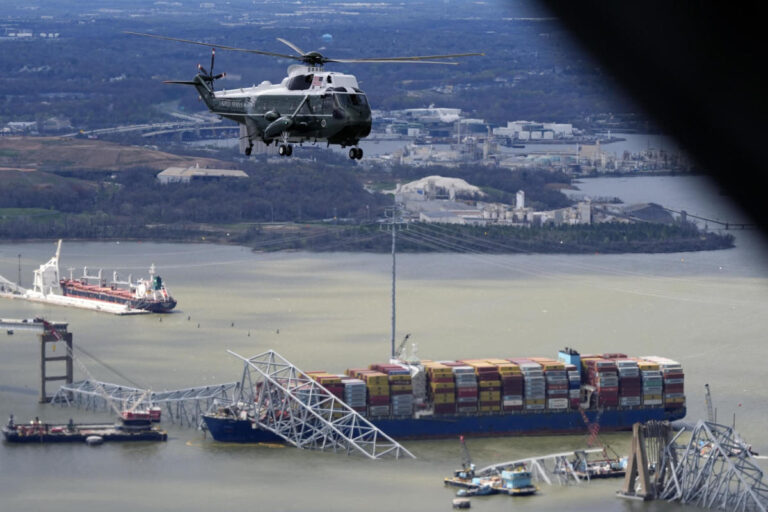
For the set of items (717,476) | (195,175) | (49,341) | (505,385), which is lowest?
(717,476)

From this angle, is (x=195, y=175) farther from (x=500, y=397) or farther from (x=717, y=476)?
(x=717, y=476)

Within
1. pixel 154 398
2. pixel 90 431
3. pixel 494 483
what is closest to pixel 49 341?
pixel 154 398

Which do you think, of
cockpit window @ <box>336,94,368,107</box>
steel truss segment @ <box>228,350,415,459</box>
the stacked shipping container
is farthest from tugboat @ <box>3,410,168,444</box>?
cockpit window @ <box>336,94,368,107</box>

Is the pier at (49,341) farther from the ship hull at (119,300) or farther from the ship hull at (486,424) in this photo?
the ship hull at (119,300)

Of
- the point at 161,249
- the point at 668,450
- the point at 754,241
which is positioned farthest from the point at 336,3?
the point at 754,241

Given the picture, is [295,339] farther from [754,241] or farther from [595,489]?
[754,241]

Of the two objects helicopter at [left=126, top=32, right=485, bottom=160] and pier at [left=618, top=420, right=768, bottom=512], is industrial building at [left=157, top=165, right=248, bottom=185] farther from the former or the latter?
Result: helicopter at [left=126, top=32, right=485, bottom=160]
